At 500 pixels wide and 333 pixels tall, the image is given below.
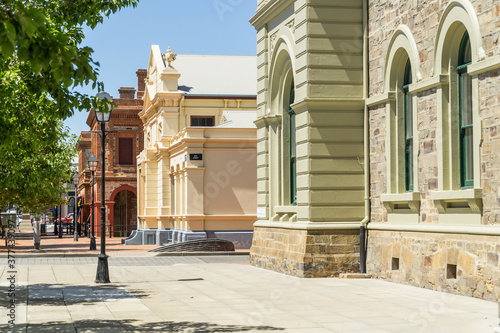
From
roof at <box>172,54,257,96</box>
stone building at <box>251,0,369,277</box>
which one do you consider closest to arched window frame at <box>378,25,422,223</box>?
stone building at <box>251,0,369,277</box>

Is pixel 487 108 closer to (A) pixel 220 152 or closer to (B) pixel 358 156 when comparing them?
(B) pixel 358 156

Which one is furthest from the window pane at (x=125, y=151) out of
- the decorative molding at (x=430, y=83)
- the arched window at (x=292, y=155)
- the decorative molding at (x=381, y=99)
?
the decorative molding at (x=430, y=83)

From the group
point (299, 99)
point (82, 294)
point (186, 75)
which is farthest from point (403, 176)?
point (186, 75)

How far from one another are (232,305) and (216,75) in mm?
30697

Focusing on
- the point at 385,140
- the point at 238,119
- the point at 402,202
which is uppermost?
the point at 238,119

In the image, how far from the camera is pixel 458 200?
45.3ft

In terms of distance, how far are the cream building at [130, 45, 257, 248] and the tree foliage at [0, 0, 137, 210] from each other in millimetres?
5837

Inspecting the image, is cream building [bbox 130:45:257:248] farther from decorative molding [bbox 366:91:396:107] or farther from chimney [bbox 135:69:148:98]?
decorative molding [bbox 366:91:396:107]

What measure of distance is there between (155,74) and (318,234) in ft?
89.2

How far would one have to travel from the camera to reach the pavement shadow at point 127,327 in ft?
32.5

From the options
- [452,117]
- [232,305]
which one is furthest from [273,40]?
[232,305]

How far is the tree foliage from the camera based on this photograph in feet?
19.8

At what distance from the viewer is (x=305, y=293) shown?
1412 centimetres

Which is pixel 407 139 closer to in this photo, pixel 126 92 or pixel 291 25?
pixel 291 25
